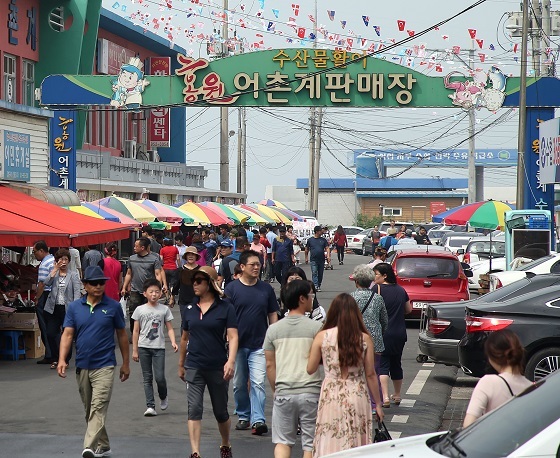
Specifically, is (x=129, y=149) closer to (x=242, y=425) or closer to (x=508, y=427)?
(x=242, y=425)

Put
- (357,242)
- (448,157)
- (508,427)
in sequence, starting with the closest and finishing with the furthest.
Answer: (508,427) → (357,242) → (448,157)

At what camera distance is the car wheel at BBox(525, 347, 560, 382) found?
39.7ft

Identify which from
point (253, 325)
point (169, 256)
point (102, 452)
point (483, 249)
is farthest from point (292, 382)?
point (483, 249)

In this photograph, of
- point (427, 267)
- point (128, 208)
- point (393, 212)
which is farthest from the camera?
point (393, 212)

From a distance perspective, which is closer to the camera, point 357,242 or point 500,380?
point 500,380

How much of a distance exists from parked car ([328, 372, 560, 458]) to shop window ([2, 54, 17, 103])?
1167 inches

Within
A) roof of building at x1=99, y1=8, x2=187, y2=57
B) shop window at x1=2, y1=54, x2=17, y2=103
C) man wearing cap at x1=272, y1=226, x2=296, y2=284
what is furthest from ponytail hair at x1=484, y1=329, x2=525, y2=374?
roof of building at x1=99, y1=8, x2=187, y2=57

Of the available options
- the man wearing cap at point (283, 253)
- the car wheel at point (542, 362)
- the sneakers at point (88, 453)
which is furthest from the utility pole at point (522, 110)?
the sneakers at point (88, 453)

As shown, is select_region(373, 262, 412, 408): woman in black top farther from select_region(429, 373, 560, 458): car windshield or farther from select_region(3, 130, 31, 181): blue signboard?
select_region(3, 130, 31, 181): blue signboard

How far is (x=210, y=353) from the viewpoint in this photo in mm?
9227

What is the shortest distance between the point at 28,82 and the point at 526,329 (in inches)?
1049

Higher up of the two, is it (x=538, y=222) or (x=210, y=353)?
(x=538, y=222)

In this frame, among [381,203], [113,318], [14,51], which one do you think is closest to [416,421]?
[113,318]

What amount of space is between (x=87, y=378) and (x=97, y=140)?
39.0 m
